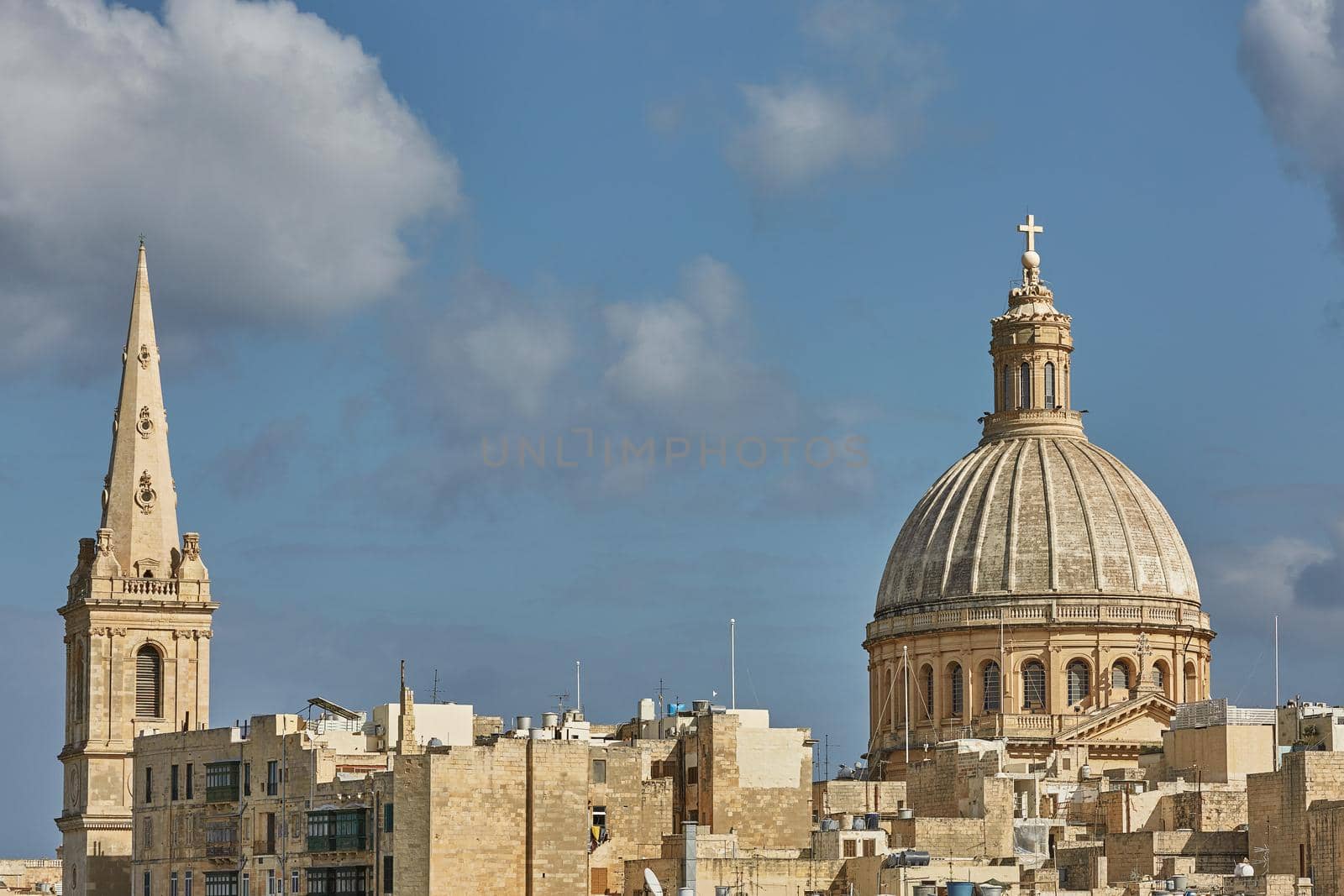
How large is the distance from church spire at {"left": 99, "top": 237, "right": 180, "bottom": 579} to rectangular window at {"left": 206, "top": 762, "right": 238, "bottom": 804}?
1361 centimetres

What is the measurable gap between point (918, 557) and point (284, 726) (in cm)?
3064

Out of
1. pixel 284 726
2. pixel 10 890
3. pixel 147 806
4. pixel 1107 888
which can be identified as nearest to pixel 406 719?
pixel 284 726

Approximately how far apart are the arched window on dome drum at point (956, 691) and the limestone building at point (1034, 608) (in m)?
0.05

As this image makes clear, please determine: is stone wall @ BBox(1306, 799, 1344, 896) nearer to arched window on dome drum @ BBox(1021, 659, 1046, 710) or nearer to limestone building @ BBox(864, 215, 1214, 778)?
limestone building @ BBox(864, 215, 1214, 778)

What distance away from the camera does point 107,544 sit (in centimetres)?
9312

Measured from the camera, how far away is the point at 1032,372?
108250 millimetres

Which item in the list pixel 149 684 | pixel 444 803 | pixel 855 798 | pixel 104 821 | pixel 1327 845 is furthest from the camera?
pixel 149 684

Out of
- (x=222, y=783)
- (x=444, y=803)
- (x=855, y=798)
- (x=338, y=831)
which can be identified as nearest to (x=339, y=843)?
(x=338, y=831)

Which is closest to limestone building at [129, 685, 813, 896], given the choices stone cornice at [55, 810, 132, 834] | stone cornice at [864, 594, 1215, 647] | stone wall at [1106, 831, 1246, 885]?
stone cornice at [55, 810, 132, 834]

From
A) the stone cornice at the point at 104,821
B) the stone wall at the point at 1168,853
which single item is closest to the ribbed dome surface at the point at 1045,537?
the stone cornice at the point at 104,821

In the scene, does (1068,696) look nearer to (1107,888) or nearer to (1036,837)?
(1036,837)

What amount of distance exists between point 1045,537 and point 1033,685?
12.6 feet

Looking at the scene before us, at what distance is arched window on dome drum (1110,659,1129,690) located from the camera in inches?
4077

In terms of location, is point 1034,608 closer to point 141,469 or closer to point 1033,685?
point 1033,685
